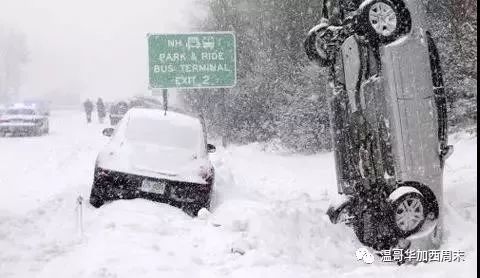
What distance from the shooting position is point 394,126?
6496 millimetres

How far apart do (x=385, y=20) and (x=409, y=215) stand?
2.03m

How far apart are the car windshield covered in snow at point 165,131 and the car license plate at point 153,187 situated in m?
0.85

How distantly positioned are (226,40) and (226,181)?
416 centimetres

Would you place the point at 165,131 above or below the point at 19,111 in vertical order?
below

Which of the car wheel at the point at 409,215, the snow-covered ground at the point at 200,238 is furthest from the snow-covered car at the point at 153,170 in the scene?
the car wheel at the point at 409,215

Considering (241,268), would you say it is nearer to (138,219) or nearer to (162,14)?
(138,219)

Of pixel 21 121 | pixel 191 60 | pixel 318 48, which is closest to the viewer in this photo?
pixel 318 48

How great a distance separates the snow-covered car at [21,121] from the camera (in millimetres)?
25375

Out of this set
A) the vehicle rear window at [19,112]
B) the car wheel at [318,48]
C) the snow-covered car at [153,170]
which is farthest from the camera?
the vehicle rear window at [19,112]

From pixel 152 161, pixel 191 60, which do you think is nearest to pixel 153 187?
pixel 152 161

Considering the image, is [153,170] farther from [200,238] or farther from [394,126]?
[394,126]

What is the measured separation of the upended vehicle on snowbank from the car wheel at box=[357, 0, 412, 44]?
1cm

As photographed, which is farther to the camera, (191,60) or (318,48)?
(191,60)

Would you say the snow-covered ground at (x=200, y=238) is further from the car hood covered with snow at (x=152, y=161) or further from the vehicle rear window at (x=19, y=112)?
the vehicle rear window at (x=19, y=112)
